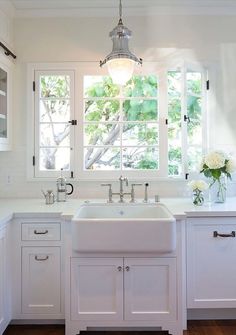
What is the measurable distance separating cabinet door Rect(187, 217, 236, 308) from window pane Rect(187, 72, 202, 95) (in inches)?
51.9

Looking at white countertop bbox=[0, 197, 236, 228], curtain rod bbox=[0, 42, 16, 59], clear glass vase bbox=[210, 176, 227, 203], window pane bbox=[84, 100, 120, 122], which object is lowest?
white countertop bbox=[0, 197, 236, 228]

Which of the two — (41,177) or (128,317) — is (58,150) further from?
(128,317)

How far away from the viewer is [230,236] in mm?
2344

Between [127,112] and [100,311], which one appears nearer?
[100,311]

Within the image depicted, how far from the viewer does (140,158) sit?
3.03m

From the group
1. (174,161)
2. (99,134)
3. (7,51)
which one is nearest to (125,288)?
(174,161)

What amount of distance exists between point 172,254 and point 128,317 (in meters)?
0.52

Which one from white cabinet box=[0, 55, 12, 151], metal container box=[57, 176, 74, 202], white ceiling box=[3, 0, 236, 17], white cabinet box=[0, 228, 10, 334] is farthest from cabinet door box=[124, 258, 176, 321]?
white ceiling box=[3, 0, 236, 17]

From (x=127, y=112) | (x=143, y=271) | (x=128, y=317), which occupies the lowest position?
(x=128, y=317)

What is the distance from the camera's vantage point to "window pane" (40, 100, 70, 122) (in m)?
3.02

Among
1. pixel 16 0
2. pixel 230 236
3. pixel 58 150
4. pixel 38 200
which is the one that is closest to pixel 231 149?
pixel 230 236

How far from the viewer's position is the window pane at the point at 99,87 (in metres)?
3.01

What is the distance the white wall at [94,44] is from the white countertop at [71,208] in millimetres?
298

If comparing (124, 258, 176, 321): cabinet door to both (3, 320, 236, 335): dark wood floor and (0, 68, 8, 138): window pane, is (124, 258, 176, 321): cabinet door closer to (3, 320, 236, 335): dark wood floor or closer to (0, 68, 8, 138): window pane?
(3, 320, 236, 335): dark wood floor
